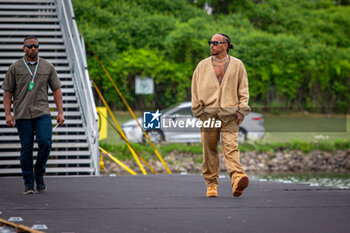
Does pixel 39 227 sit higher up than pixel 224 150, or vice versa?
pixel 224 150

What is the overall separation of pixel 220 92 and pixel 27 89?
2.54 m

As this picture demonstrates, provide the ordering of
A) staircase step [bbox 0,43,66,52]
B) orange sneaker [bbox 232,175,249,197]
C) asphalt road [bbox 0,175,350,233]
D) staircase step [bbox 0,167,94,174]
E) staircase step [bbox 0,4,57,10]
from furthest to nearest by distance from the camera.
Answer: staircase step [bbox 0,4,57,10], staircase step [bbox 0,43,66,52], staircase step [bbox 0,167,94,174], orange sneaker [bbox 232,175,249,197], asphalt road [bbox 0,175,350,233]

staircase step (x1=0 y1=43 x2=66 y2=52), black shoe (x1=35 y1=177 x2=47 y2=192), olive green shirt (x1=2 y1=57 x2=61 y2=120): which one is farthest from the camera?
staircase step (x1=0 y1=43 x2=66 y2=52)

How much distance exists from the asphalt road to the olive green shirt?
3.49ft

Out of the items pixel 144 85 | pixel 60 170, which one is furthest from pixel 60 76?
pixel 144 85

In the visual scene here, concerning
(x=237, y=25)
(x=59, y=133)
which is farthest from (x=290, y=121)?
(x=59, y=133)

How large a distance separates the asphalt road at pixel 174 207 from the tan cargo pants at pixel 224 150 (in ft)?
1.14

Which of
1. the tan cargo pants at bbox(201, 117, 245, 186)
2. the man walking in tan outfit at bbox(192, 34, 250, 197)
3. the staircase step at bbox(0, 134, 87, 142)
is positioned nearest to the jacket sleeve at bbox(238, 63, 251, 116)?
the man walking in tan outfit at bbox(192, 34, 250, 197)

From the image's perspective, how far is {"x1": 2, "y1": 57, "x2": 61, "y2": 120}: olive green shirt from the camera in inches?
399

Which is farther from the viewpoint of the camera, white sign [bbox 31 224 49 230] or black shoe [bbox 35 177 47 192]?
black shoe [bbox 35 177 47 192]

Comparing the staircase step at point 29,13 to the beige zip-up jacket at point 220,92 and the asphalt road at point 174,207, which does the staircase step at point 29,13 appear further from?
the beige zip-up jacket at point 220,92

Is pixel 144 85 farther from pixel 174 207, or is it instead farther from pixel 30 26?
pixel 174 207

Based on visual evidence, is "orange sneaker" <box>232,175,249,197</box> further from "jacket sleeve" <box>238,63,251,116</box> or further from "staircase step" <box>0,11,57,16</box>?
"staircase step" <box>0,11,57,16</box>

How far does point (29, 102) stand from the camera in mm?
10148
